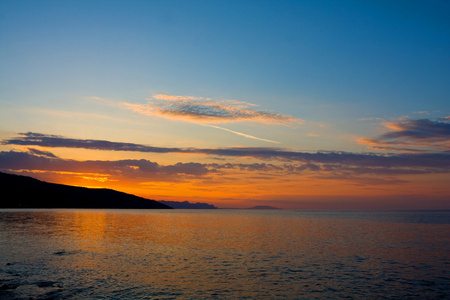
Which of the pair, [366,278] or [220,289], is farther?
[366,278]

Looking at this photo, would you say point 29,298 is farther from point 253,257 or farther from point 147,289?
point 253,257

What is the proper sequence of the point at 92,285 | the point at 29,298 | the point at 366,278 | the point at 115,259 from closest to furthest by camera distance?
the point at 29,298 → the point at 92,285 → the point at 366,278 → the point at 115,259

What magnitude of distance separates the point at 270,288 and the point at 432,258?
3070 centimetres

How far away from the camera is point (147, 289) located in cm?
3042

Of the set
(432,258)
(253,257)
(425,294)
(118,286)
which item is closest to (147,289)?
(118,286)

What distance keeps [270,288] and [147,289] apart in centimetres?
1127

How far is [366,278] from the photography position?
3566 cm

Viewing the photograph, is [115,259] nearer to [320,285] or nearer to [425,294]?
[320,285]

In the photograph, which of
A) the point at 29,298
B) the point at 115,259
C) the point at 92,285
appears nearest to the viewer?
the point at 29,298

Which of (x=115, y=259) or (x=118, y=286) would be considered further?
(x=115, y=259)

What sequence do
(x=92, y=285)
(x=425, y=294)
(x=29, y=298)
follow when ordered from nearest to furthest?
(x=29, y=298) < (x=425, y=294) < (x=92, y=285)

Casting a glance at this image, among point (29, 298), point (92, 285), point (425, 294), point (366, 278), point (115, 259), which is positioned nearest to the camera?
point (29, 298)

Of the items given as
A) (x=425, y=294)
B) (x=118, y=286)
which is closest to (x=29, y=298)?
(x=118, y=286)

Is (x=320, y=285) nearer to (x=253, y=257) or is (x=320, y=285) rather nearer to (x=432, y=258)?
(x=253, y=257)
